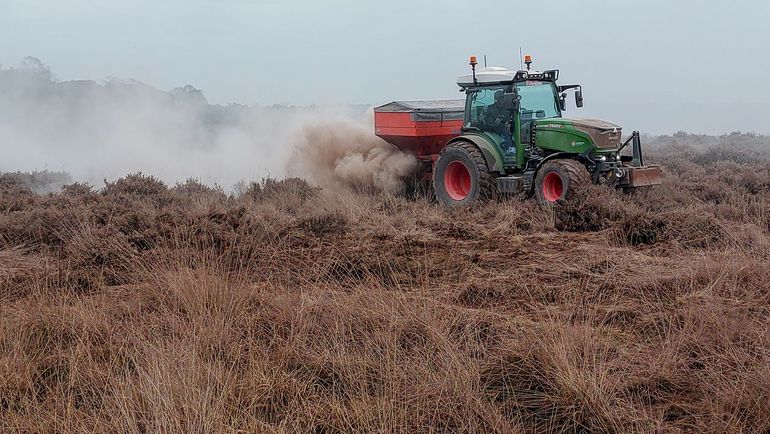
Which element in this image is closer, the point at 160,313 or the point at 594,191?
the point at 160,313

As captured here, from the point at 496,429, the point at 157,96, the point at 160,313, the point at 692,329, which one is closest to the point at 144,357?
the point at 160,313

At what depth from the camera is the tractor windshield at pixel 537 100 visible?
1138 centimetres

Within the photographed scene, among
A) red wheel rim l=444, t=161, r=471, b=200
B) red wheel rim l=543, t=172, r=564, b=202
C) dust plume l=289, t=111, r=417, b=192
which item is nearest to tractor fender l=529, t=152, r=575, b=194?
red wheel rim l=543, t=172, r=564, b=202

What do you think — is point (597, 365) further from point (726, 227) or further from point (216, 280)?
point (726, 227)

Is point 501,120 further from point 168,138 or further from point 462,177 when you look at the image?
point 168,138

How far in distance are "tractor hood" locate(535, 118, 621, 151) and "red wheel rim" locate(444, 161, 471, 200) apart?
1.79 metres

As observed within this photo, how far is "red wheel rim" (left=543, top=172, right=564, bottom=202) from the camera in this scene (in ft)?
34.4

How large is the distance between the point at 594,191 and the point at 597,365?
5913mm

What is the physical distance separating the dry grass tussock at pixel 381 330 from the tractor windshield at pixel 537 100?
11.1ft

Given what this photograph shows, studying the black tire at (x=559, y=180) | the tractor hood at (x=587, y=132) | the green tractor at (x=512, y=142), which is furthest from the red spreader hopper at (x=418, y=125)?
the black tire at (x=559, y=180)

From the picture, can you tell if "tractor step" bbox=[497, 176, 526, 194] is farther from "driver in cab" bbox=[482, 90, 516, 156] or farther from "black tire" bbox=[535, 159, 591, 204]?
"driver in cab" bbox=[482, 90, 516, 156]

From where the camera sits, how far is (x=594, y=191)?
377 inches

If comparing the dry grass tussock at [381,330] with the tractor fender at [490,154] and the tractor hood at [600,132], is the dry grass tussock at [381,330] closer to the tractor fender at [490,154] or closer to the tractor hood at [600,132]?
the tractor hood at [600,132]

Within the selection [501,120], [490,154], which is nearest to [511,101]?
[501,120]
